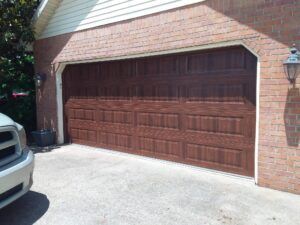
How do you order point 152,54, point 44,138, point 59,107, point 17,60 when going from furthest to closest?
point 17,60, point 59,107, point 44,138, point 152,54

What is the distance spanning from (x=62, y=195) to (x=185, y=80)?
3014mm

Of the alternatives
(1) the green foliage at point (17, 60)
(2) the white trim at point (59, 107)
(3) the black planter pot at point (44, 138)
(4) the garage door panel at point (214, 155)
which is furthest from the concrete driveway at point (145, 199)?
(1) the green foliage at point (17, 60)

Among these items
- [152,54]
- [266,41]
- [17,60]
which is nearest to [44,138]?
[17,60]

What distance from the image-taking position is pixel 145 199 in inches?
163

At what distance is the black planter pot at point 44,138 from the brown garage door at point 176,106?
3.10ft

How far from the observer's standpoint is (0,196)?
3137 millimetres

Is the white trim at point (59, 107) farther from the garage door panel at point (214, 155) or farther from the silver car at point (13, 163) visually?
the silver car at point (13, 163)

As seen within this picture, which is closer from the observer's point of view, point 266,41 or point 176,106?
point 266,41

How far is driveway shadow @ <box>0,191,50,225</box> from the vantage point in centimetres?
354

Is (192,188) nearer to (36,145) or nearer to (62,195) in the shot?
(62,195)

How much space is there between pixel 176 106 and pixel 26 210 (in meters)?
3.24

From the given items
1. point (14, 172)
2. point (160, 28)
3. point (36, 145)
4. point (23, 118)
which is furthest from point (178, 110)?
point (23, 118)

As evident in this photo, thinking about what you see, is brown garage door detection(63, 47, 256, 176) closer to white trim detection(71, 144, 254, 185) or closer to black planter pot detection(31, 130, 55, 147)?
white trim detection(71, 144, 254, 185)

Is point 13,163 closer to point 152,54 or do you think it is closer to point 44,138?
point 152,54
